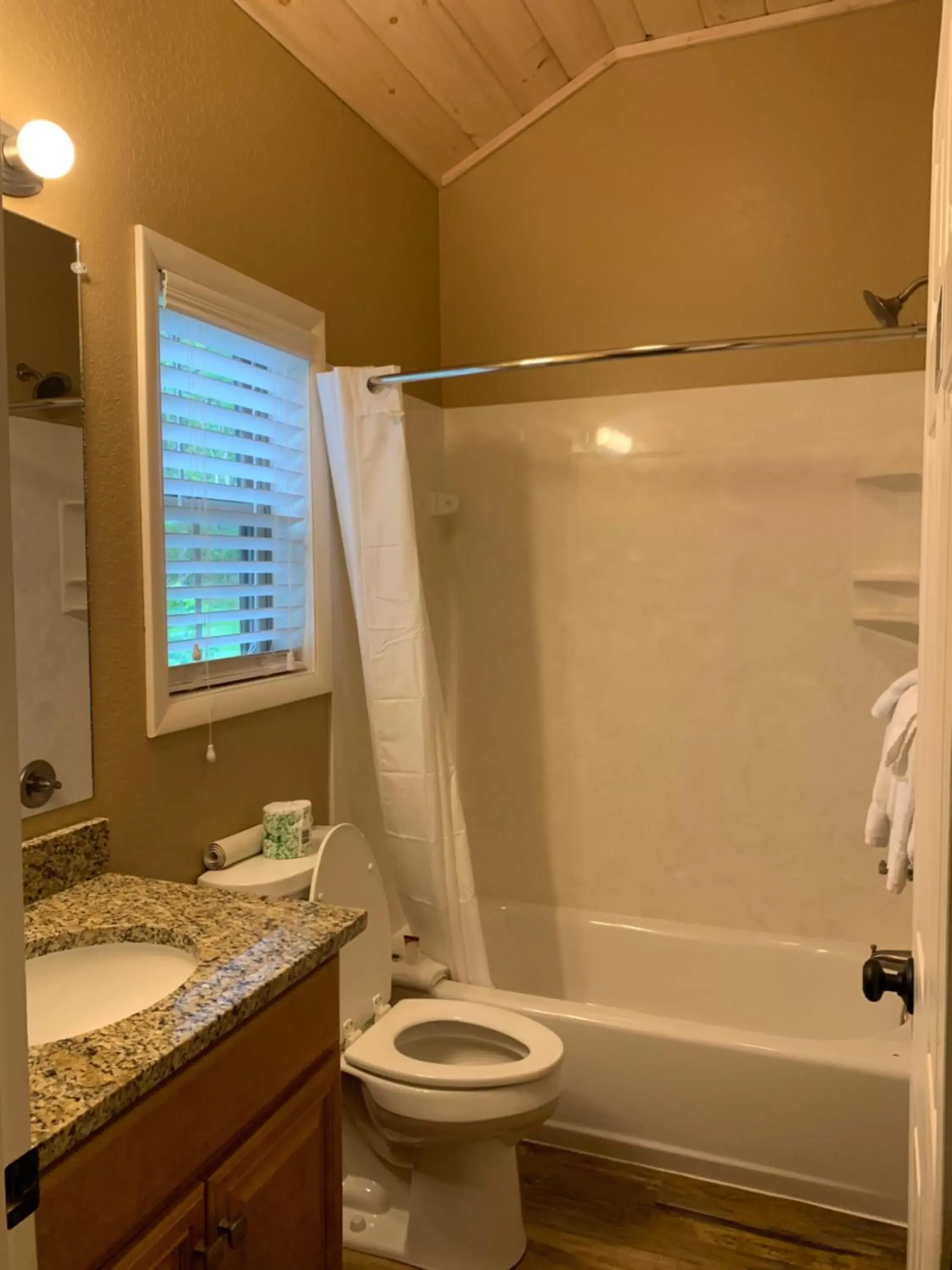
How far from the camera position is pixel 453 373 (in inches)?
92.2

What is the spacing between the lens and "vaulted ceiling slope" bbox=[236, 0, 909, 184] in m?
2.27

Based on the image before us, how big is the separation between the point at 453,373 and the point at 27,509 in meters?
1.13

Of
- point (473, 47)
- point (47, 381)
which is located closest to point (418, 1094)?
point (47, 381)

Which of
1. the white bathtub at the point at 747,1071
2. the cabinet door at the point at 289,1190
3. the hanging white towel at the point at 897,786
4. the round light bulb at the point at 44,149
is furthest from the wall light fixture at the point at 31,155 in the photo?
the white bathtub at the point at 747,1071

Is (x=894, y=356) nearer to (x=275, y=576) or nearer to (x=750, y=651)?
(x=750, y=651)

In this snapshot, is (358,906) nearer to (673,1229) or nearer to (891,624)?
(673,1229)

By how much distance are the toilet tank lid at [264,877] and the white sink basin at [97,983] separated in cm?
39

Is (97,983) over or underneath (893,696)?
underneath

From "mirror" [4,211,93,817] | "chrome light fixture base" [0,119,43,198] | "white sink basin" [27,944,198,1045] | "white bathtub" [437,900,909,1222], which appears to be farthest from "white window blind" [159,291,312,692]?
"white bathtub" [437,900,909,1222]

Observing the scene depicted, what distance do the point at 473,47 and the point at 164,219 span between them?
1.15 metres

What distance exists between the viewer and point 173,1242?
116 cm

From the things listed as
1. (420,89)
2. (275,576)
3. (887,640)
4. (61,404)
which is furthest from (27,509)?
(887,640)

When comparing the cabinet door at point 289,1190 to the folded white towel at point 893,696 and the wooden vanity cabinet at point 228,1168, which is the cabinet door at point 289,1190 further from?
the folded white towel at point 893,696

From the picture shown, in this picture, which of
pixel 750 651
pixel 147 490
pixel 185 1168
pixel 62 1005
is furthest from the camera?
pixel 750 651
